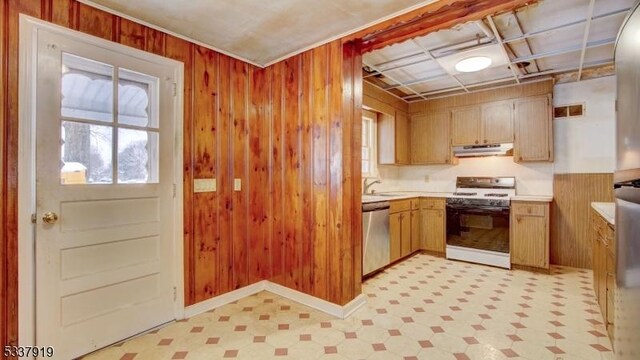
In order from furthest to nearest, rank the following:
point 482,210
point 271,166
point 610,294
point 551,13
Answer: point 482,210 < point 271,166 < point 551,13 < point 610,294

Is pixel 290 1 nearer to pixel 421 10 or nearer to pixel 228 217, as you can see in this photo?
pixel 421 10

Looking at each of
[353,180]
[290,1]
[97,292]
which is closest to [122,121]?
[97,292]

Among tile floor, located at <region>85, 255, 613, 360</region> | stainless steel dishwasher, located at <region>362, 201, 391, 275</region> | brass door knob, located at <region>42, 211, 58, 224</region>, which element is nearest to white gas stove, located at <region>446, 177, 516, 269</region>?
tile floor, located at <region>85, 255, 613, 360</region>

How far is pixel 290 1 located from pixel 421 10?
0.93m

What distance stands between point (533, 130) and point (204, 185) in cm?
421

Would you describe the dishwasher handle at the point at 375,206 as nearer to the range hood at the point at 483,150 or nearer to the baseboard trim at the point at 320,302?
the baseboard trim at the point at 320,302

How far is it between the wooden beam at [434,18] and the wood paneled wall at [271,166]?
32cm

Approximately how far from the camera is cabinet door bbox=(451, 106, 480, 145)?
446 centimetres

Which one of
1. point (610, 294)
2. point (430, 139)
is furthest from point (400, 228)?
point (610, 294)

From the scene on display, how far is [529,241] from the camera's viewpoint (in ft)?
12.3

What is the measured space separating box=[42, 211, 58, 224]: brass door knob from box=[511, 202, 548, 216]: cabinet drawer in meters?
4.62

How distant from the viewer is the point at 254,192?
10.4ft

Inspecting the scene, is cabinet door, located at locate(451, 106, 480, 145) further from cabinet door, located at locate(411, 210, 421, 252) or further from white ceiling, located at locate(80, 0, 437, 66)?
white ceiling, located at locate(80, 0, 437, 66)

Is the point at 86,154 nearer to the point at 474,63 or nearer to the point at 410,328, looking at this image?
the point at 410,328
